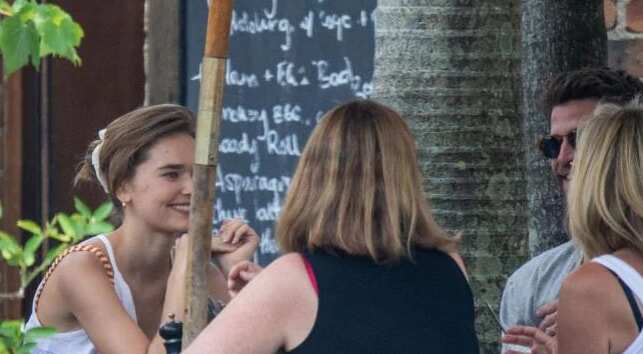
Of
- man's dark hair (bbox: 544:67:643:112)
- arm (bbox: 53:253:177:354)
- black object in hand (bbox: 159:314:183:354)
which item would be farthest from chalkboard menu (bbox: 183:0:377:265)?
black object in hand (bbox: 159:314:183:354)

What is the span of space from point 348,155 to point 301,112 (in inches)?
128

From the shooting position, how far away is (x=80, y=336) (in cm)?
425

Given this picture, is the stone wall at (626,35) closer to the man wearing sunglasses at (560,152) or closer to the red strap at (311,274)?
the man wearing sunglasses at (560,152)

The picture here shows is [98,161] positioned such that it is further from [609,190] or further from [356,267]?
[609,190]

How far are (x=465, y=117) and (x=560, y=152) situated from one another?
12.2 inches

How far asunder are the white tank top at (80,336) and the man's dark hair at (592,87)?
1174 mm

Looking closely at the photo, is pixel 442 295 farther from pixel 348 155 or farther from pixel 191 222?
pixel 191 222

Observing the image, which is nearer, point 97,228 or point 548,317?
point 97,228

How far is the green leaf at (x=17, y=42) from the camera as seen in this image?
2.81m

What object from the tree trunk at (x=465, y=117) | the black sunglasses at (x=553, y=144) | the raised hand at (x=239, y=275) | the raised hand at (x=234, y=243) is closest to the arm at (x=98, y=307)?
the raised hand at (x=234, y=243)

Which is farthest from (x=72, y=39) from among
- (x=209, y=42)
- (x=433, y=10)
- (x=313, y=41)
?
(x=313, y=41)

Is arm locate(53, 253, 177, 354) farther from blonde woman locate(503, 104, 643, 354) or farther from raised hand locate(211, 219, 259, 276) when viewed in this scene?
blonde woman locate(503, 104, 643, 354)

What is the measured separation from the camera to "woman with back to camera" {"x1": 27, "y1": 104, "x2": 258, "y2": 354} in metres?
4.15

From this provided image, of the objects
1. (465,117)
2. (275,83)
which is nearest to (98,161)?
(465,117)
